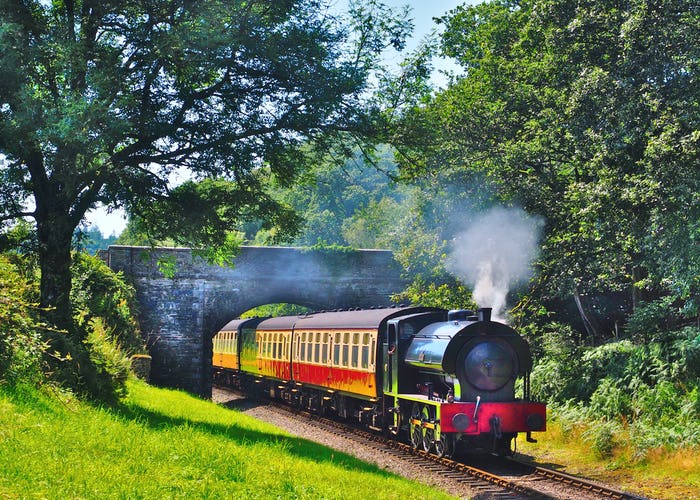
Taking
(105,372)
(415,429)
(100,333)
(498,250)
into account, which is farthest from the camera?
(498,250)

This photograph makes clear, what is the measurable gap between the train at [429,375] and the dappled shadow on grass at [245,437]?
198cm

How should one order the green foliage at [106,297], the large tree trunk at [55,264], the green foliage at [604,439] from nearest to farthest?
the large tree trunk at [55,264], the green foliage at [604,439], the green foliage at [106,297]

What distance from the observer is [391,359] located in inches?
661

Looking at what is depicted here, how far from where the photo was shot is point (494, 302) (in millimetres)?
21469

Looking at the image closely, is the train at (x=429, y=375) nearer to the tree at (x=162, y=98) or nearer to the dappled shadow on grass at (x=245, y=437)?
the dappled shadow on grass at (x=245, y=437)

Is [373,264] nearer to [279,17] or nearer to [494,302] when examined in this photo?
[494,302]

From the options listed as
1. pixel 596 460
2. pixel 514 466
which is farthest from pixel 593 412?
pixel 514 466

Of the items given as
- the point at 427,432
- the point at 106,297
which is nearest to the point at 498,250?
the point at 427,432

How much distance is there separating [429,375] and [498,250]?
320 inches

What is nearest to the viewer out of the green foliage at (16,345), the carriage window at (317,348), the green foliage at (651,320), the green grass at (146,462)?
the green grass at (146,462)

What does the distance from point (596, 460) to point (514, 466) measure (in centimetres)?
185

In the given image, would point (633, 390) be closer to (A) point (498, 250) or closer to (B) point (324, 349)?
(A) point (498, 250)

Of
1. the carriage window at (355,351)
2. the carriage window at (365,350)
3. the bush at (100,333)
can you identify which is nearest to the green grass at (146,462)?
the bush at (100,333)

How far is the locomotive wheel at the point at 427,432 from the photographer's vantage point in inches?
609
